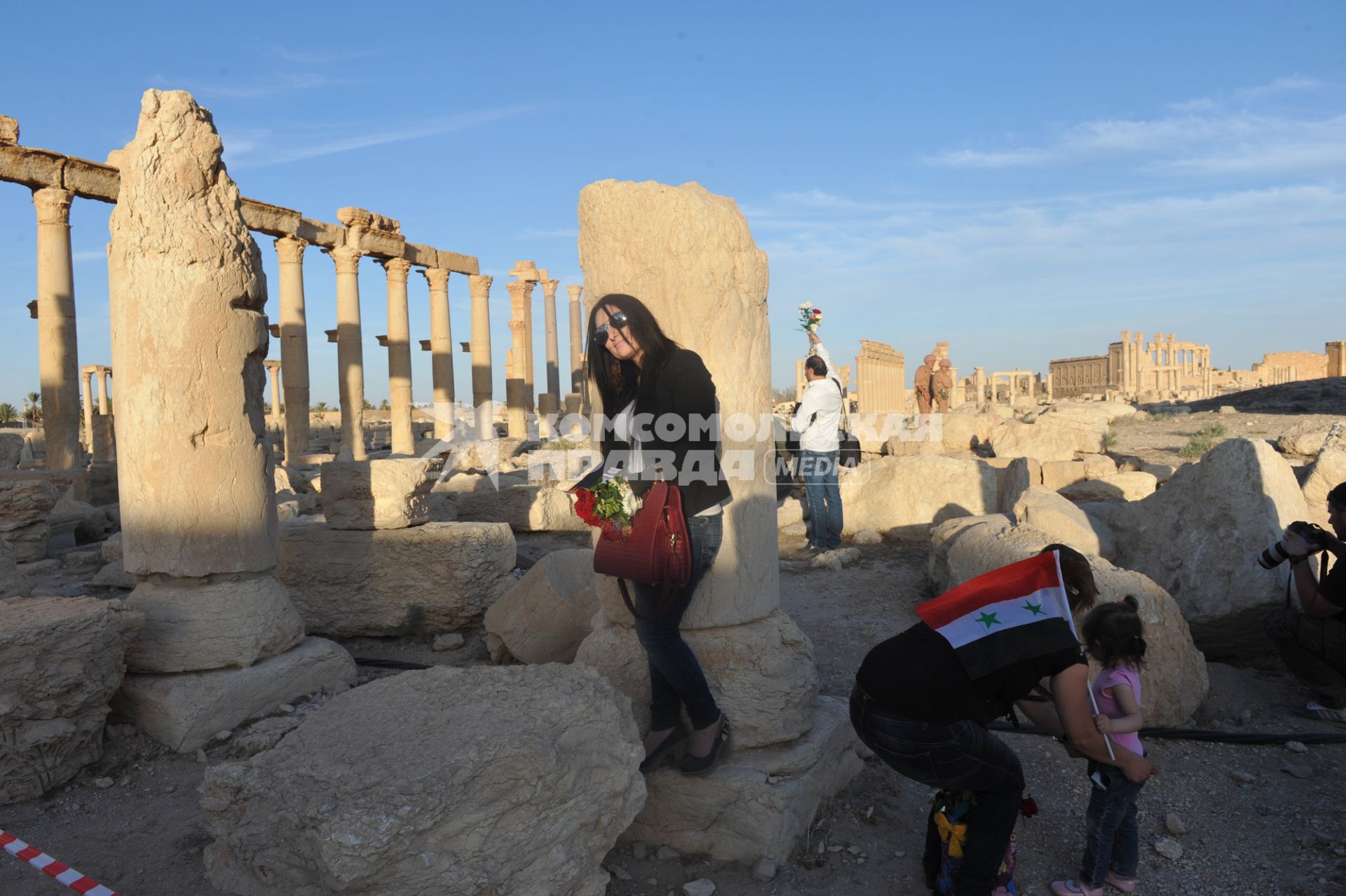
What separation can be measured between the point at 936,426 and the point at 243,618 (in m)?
11.2

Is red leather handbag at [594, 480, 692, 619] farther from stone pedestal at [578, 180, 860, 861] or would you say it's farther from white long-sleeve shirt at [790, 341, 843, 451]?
white long-sleeve shirt at [790, 341, 843, 451]

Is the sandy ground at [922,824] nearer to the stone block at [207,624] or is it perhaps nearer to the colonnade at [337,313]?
the stone block at [207,624]

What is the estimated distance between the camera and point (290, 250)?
16.9 metres

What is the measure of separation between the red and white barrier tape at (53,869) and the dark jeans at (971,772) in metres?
2.32

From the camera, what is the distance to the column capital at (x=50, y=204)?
492 inches

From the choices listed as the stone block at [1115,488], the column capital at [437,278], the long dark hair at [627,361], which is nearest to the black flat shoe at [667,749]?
the long dark hair at [627,361]

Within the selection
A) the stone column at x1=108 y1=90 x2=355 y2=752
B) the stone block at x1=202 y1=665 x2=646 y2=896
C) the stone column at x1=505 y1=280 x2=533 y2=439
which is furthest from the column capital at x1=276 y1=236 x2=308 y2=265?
the stone block at x1=202 y1=665 x2=646 y2=896

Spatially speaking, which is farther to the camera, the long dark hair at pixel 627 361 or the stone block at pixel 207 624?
the stone block at pixel 207 624

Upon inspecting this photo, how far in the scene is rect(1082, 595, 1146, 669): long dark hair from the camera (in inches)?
115

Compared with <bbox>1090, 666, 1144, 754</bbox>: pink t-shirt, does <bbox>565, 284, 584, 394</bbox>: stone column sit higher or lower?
higher

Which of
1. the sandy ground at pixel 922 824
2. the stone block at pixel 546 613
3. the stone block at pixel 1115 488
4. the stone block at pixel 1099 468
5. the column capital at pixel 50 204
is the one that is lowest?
the sandy ground at pixel 922 824

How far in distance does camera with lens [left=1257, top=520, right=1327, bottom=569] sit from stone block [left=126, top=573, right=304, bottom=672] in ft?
15.8

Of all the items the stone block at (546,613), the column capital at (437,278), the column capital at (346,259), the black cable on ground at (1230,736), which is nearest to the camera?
the black cable on ground at (1230,736)

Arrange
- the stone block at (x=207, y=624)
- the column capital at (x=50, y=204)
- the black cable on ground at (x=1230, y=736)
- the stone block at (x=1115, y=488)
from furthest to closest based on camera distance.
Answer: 1. the column capital at (x=50, y=204)
2. the stone block at (x=1115, y=488)
3. the stone block at (x=207, y=624)
4. the black cable on ground at (x=1230, y=736)
